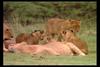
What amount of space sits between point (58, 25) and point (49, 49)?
1.35 feet

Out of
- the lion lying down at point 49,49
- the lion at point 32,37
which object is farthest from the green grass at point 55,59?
the lion at point 32,37

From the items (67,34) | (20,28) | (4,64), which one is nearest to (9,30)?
(20,28)

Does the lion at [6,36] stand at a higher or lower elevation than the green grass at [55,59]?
higher

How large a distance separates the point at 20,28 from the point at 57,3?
715 mm

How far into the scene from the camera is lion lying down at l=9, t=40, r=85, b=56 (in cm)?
563

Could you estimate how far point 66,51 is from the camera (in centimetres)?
564

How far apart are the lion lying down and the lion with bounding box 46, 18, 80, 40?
19 cm

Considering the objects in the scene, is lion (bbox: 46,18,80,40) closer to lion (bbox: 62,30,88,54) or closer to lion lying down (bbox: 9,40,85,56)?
lion (bbox: 62,30,88,54)

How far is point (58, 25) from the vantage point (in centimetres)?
566

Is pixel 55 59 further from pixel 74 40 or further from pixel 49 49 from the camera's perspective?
pixel 74 40

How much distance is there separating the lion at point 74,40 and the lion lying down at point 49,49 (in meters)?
0.06

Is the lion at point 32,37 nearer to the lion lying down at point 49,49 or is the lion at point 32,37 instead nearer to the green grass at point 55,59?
the lion lying down at point 49,49

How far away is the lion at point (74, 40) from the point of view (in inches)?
222

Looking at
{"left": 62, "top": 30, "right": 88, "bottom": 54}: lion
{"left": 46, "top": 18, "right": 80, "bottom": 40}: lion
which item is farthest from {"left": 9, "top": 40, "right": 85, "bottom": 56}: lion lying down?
{"left": 46, "top": 18, "right": 80, "bottom": 40}: lion
